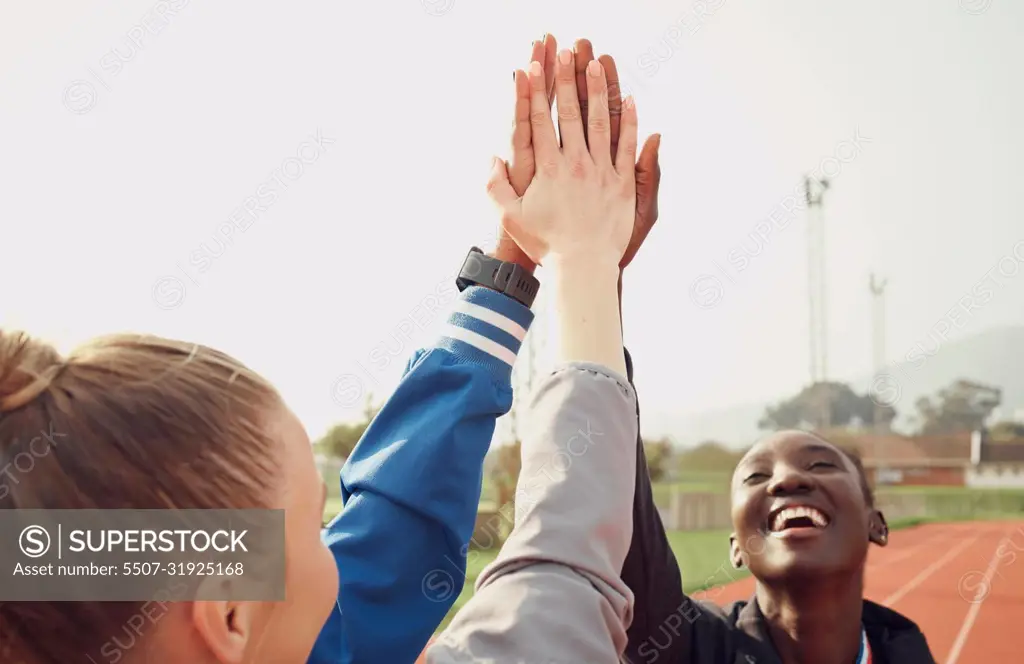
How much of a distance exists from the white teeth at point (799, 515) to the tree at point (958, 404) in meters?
78.3

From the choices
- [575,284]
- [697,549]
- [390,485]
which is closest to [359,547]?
Answer: [390,485]

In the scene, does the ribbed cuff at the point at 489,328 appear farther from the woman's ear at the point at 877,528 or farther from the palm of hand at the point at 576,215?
the woman's ear at the point at 877,528

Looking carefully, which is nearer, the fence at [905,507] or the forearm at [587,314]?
the forearm at [587,314]

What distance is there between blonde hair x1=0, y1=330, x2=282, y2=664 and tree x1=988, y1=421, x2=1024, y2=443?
59.9 metres

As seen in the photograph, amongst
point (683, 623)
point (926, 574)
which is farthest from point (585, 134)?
point (926, 574)

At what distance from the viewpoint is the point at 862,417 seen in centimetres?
7769

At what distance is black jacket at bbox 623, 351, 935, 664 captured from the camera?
165 cm

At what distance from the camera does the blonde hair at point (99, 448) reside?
2.77ft

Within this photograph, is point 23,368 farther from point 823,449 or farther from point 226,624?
point 823,449

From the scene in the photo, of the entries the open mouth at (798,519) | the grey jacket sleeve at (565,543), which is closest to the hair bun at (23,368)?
the grey jacket sleeve at (565,543)

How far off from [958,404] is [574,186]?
283ft

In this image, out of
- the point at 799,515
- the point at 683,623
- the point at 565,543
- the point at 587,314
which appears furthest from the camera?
the point at 799,515

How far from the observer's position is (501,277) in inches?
54.6

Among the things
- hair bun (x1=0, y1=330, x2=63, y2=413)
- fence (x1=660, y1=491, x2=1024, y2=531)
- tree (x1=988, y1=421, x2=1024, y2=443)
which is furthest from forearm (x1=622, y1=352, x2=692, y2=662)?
tree (x1=988, y1=421, x2=1024, y2=443)
